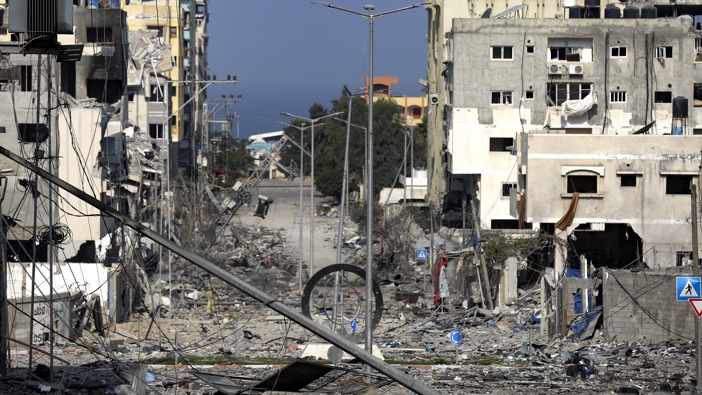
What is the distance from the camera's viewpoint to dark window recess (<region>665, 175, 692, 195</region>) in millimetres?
43000

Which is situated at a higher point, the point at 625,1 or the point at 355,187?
the point at 625,1

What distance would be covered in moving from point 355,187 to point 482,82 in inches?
1316

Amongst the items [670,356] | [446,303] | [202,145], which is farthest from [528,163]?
[202,145]

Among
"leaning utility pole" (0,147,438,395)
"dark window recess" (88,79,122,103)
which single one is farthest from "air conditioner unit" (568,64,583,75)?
"leaning utility pole" (0,147,438,395)

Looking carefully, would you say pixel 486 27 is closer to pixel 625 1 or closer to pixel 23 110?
pixel 625 1

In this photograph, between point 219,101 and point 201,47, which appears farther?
point 201,47

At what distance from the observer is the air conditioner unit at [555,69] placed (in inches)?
2163

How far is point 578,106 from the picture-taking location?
5522 centimetres

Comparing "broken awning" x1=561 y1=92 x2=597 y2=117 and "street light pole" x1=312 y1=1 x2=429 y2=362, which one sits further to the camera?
"broken awning" x1=561 y1=92 x2=597 y2=117

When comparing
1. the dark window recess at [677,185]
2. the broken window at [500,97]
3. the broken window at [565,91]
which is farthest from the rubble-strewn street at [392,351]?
the broken window at [565,91]

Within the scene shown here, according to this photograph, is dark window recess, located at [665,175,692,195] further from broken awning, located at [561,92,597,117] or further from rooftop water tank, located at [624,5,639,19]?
rooftop water tank, located at [624,5,639,19]

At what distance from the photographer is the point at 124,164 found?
4938 cm

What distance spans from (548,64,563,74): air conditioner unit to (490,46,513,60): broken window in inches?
64.1

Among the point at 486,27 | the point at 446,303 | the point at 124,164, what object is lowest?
the point at 446,303
